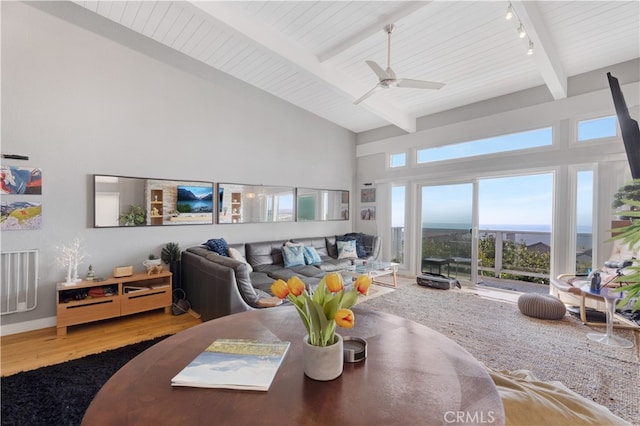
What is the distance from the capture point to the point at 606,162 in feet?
12.5

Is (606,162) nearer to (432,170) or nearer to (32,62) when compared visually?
(432,170)

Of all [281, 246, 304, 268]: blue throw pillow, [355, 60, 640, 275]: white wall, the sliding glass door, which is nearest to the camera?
[355, 60, 640, 275]: white wall

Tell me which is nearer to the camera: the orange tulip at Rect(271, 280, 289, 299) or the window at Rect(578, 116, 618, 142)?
the orange tulip at Rect(271, 280, 289, 299)

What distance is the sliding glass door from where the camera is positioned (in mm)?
5078

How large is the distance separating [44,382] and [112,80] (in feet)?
10.6

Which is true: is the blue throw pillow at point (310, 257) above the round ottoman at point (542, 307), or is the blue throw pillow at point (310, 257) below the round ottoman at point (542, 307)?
above

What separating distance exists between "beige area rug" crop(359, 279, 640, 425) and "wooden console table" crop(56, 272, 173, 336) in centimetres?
275

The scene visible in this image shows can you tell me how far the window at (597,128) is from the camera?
380cm

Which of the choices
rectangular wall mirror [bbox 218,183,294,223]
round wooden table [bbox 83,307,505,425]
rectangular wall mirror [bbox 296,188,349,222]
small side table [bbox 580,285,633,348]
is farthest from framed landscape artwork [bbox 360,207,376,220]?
round wooden table [bbox 83,307,505,425]

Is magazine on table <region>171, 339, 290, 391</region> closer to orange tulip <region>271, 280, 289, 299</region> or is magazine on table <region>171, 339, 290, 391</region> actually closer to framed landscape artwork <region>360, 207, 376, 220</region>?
orange tulip <region>271, 280, 289, 299</region>

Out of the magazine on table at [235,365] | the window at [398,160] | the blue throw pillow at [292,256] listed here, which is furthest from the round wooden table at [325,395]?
the window at [398,160]

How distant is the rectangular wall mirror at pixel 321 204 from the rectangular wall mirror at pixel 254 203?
256 millimetres

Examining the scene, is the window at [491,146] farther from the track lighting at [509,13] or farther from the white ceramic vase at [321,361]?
the white ceramic vase at [321,361]

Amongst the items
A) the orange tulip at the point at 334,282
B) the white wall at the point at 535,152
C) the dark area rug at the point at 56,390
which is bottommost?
the dark area rug at the point at 56,390
